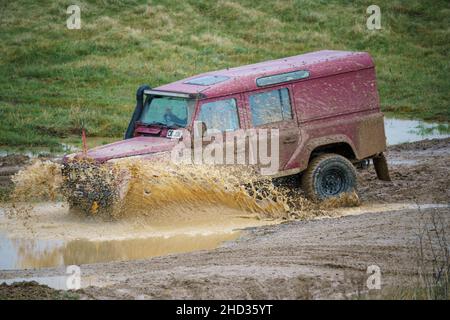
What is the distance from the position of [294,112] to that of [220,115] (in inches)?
46.1

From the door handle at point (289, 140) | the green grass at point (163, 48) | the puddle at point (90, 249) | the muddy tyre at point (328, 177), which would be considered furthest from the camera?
the green grass at point (163, 48)

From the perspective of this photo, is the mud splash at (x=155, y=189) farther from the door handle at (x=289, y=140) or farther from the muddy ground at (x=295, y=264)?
the muddy ground at (x=295, y=264)

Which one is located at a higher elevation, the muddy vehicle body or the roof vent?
the roof vent

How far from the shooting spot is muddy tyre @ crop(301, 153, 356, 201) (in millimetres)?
15102

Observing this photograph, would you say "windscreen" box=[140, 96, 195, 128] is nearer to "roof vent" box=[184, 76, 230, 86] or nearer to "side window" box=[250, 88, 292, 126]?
"roof vent" box=[184, 76, 230, 86]

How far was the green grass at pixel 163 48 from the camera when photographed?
24.3 metres

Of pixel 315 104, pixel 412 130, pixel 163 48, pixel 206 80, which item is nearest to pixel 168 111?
pixel 206 80

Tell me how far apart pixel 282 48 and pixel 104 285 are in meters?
22.0

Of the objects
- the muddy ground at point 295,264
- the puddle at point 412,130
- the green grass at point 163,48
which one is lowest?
the muddy ground at point 295,264

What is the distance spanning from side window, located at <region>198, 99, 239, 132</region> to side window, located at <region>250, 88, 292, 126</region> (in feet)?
0.99

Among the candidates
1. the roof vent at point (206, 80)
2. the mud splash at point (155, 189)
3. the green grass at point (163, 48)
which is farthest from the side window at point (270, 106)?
the green grass at point (163, 48)

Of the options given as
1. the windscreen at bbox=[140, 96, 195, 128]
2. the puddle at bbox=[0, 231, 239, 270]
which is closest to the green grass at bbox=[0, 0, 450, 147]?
the windscreen at bbox=[140, 96, 195, 128]

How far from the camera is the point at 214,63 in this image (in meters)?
29.5
